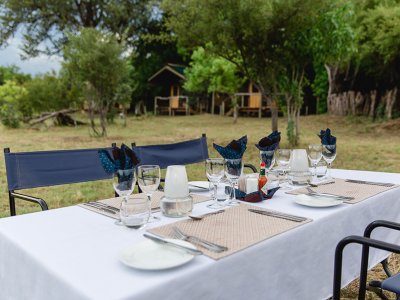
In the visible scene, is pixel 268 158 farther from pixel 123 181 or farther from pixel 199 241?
pixel 199 241

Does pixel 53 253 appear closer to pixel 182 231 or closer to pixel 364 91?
pixel 182 231

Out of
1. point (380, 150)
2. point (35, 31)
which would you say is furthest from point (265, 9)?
point (35, 31)

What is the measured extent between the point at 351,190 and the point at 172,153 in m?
1.47

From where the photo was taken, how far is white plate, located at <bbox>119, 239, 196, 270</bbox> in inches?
39.0

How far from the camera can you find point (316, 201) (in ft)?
5.40

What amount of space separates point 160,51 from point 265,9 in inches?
775

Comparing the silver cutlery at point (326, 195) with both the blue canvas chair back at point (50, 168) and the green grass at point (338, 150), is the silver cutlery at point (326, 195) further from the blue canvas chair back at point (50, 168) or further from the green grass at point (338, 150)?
the blue canvas chair back at point (50, 168)

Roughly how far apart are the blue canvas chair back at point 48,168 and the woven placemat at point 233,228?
2.84ft

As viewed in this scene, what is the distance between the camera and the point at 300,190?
193 cm

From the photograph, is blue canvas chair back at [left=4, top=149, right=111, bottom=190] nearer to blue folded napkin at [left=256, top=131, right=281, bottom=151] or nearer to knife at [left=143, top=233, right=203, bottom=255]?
blue folded napkin at [left=256, top=131, right=281, bottom=151]

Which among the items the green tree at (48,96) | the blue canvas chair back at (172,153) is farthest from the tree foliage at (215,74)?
the blue canvas chair back at (172,153)

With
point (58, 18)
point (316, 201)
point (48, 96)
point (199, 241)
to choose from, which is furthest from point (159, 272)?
point (58, 18)

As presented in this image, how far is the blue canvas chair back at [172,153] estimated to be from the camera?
8.98 feet

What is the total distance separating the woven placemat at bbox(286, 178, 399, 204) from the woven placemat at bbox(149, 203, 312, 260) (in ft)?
1.68
